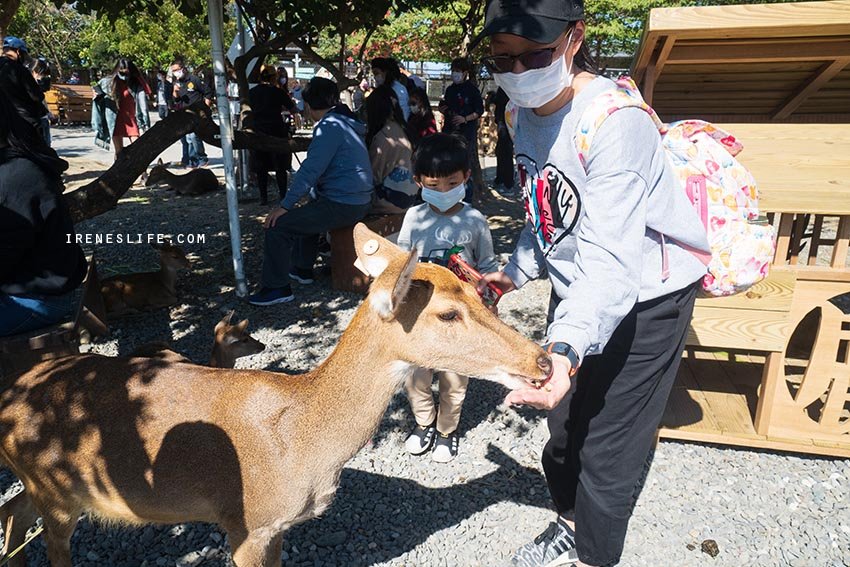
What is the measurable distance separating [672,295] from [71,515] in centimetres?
264

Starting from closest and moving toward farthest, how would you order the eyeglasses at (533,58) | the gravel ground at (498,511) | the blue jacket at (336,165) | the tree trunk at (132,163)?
the eyeglasses at (533,58)
the gravel ground at (498,511)
the tree trunk at (132,163)
the blue jacket at (336,165)

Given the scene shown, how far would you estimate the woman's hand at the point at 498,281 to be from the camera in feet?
9.14

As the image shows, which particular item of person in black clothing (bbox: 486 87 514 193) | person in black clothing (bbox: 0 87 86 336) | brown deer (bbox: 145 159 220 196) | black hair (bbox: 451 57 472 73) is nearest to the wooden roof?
person in black clothing (bbox: 0 87 86 336)

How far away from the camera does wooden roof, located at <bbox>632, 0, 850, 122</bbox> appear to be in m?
3.08

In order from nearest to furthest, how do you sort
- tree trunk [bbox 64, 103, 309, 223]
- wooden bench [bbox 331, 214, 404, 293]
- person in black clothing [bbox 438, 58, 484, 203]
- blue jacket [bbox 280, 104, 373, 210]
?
tree trunk [bbox 64, 103, 309, 223], blue jacket [bbox 280, 104, 373, 210], wooden bench [bbox 331, 214, 404, 293], person in black clothing [bbox 438, 58, 484, 203]

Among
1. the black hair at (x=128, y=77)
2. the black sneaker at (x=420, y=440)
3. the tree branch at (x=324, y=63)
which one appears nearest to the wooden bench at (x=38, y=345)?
the black sneaker at (x=420, y=440)

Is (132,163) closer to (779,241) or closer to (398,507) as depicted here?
(398,507)

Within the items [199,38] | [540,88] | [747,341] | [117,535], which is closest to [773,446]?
[747,341]

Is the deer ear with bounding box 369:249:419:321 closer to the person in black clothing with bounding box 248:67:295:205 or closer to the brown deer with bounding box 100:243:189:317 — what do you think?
the brown deer with bounding box 100:243:189:317

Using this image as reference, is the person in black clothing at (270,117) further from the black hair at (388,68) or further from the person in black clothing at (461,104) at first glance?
the person in black clothing at (461,104)

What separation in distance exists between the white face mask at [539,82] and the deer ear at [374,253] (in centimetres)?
74

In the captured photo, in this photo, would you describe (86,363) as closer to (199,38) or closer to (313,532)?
(313,532)

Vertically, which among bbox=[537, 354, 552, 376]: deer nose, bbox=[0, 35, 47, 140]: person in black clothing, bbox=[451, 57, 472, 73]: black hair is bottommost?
bbox=[537, 354, 552, 376]: deer nose

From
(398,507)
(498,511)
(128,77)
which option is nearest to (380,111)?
(398,507)
